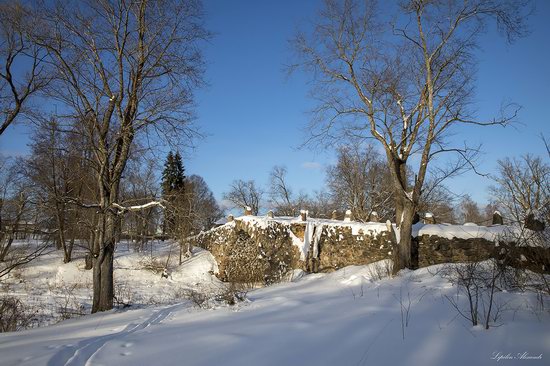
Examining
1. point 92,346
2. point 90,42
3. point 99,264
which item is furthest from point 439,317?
point 90,42

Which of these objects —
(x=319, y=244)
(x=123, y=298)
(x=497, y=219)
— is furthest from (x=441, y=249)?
(x=123, y=298)

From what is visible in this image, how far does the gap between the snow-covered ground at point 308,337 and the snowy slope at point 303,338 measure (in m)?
0.01

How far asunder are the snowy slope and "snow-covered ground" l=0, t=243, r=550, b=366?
0.01 meters

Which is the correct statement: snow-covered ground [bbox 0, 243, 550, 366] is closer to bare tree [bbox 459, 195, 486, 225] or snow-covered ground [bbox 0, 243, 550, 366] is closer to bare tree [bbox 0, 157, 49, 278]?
bare tree [bbox 0, 157, 49, 278]

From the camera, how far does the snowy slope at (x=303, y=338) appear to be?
3520 millimetres

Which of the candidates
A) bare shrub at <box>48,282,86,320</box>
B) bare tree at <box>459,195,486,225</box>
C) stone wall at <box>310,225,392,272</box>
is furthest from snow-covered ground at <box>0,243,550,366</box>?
bare tree at <box>459,195,486,225</box>

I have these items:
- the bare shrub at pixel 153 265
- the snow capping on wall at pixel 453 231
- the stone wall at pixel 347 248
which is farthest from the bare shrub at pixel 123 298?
the snow capping on wall at pixel 453 231

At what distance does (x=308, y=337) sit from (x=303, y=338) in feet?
0.24

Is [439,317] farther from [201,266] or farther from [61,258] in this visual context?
[61,258]

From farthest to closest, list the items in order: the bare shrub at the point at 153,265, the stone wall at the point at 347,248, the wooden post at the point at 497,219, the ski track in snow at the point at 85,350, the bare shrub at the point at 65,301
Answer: the bare shrub at the point at 153,265 → the stone wall at the point at 347,248 → the wooden post at the point at 497,219 → the bare shrub at the point at 65,301 → the ski track in snow at the point at 85,350

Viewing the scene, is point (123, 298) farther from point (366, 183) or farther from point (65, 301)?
point (366, 183)

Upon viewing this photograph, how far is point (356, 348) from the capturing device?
148 inches

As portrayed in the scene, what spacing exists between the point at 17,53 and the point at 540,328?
508 inches

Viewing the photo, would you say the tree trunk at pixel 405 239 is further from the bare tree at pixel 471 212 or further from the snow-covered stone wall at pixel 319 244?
the bare tree at pixel 471 212
